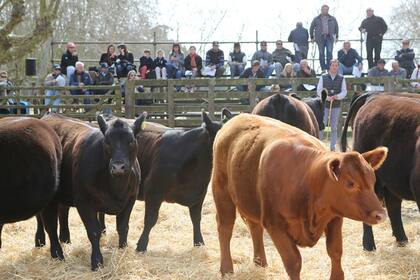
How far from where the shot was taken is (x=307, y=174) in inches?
179

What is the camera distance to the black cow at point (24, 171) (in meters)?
5.95

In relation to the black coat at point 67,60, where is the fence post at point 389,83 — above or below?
below

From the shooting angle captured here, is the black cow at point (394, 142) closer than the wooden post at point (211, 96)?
Yes

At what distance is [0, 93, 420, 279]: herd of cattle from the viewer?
4.53 m

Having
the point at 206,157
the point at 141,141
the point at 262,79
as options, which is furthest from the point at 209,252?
the point at 262,79

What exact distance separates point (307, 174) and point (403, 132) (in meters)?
1.98

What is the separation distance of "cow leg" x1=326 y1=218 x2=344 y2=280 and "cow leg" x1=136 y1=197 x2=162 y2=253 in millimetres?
2760

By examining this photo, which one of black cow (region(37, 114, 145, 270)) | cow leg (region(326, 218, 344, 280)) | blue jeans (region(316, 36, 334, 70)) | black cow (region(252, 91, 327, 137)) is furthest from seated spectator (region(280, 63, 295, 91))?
cow leg (region(326, 218, 344, 280))

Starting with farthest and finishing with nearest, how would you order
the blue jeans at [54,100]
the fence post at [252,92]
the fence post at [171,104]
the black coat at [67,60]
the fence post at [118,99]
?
the blue jeans at [54,100] → the black coat at [67,60] → the fence post at [118,99] → the fence post at [171,104] → the fence post at [252,92]

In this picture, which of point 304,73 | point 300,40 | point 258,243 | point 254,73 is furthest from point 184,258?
point 300,40

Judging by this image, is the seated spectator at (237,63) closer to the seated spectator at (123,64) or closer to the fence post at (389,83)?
the seated spectator at (123,64)

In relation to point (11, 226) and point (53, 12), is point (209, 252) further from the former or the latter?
point (53, 12)

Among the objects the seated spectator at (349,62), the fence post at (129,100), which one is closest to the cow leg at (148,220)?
the fence post at (129,100)

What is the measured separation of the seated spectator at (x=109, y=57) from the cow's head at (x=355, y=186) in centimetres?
1302
